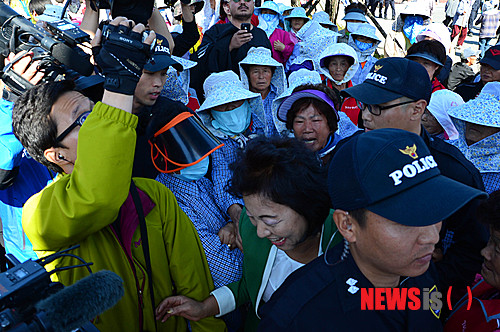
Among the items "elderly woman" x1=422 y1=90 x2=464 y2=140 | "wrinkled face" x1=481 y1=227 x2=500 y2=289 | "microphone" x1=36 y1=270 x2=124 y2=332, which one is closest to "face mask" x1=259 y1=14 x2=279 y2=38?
"elderly woman" x1=422 y1=90 x2=464 y2=140

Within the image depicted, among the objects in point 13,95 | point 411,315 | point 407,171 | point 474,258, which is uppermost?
point 13,95

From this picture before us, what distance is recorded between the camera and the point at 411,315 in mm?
1224

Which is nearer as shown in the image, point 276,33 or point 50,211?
point 50,211

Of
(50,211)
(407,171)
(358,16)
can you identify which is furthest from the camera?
(358,16)

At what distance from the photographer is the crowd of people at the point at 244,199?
1.17 meters


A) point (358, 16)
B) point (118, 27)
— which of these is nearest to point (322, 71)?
point (358, 16)

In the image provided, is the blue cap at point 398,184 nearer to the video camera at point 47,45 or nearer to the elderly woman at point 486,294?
the elderly woman at point 486,294

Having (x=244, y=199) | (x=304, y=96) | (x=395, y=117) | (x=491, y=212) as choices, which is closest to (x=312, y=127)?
(x=304, y=96)

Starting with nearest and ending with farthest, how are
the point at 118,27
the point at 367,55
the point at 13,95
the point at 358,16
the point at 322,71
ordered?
1. the point at 118,27
2. the point at 13,95
3. the point at 322,71
4. the point at 367,55
5. the point at 358,16

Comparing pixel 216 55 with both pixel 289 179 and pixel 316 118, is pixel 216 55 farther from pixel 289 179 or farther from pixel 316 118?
pixel 289 179

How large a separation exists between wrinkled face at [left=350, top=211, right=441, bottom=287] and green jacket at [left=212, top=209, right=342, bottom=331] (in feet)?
1.37

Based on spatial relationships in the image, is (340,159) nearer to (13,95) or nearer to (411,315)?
(411,315)

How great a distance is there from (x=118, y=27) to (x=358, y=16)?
643 cm

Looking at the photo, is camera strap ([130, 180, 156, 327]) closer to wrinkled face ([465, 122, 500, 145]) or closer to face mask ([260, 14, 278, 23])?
wrinkled face ([465, 122, 500, 145])
